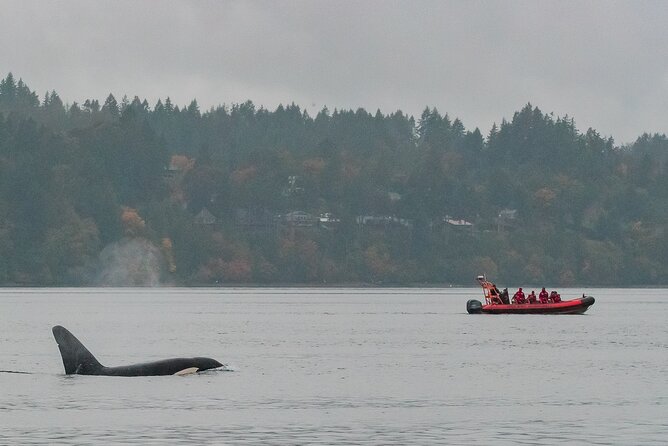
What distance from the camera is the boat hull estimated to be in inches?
6078

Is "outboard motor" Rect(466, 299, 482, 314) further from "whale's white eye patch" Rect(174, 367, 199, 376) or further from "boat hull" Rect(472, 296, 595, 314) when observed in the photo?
"whale's white eye patch" Rect(174, 367, 199, 376)

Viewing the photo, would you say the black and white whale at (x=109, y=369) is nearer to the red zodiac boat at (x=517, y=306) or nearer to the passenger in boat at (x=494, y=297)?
the red zodiac boat at (x=517, y=306)

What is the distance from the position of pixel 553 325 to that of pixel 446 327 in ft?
34.2

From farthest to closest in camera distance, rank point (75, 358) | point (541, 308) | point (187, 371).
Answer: point (541, 308) < point (187, 371) < point (75, 358)

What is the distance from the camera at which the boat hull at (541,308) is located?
6078 inches

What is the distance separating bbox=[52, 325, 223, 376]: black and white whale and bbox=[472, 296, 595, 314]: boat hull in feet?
275

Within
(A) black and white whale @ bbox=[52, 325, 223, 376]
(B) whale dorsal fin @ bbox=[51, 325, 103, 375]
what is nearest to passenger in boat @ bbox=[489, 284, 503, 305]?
(A) black and white whale @ bbox=[52, 325, 223, 376]

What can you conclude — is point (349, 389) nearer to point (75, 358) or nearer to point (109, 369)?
point (109, 369)

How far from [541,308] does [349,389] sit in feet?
293

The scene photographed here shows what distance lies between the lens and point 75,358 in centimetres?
7206

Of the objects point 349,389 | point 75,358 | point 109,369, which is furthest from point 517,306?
point 349,389

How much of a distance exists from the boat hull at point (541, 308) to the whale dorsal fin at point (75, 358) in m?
85.3

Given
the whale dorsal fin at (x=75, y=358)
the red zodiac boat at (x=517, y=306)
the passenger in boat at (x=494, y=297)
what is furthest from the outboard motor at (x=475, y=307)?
the whale dorsal fin at (x=75, y=358)

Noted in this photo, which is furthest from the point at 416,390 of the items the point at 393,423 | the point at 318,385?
the point at 393,423
